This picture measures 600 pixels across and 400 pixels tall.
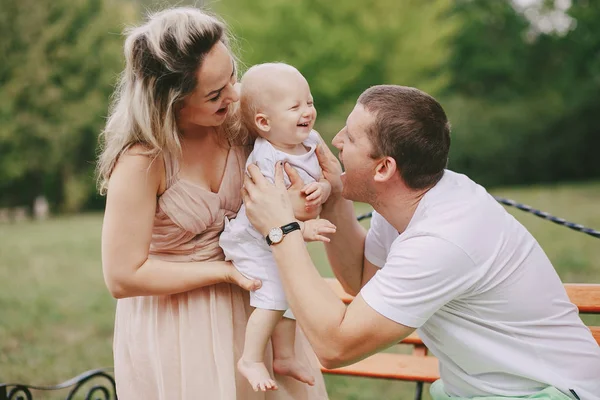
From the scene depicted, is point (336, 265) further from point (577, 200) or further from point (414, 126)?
point (577, 200)

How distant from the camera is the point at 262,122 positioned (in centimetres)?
248

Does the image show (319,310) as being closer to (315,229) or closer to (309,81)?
(315,229)

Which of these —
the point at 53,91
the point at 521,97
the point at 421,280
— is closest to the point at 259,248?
the point at 421,280

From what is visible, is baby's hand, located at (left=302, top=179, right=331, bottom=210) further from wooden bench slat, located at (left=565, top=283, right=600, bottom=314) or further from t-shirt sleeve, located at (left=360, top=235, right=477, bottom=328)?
wooden bench slat, located at (left=565, top=283, right=600, bottom=314)

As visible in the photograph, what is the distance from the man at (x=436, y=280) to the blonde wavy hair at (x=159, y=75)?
368 millimetres

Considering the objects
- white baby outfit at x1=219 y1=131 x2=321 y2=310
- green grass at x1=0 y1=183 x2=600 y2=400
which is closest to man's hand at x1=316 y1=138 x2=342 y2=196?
white baby outfit at x1=219 y1=131 x2=321 y2=310

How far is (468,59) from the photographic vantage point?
31.0 m

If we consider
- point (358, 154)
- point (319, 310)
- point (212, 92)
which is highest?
point (212, 92)

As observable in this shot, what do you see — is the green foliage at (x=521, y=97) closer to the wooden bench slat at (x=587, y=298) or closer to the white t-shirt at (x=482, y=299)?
the wooden bench slat at (x=587, y=298)

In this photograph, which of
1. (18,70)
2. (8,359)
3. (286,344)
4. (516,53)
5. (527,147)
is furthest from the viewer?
(516,53)

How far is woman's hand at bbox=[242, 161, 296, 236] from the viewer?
2375 mm

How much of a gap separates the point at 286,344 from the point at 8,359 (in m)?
4.31

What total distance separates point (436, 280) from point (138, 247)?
961 mm

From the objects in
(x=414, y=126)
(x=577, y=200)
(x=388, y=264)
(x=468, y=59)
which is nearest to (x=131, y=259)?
(x=388, y=264)
